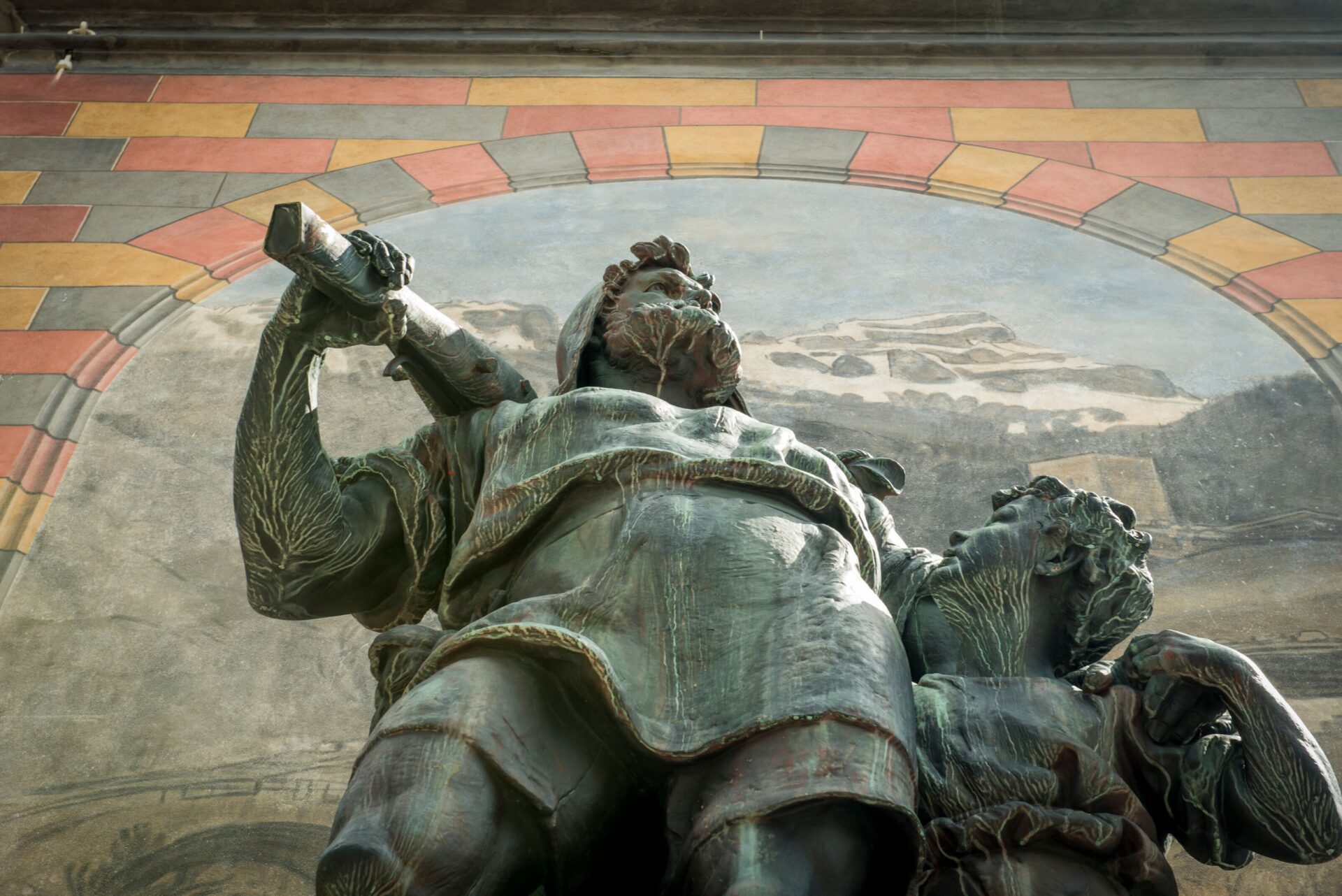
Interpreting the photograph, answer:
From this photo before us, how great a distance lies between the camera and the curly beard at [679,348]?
3.47 meters

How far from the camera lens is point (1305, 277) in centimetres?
Result: 585

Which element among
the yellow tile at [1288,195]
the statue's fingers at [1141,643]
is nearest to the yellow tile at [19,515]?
the statue's fingers at [1141,643]

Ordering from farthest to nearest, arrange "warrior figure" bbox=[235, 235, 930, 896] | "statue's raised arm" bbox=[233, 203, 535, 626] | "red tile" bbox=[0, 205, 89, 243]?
"red tile" bbox=[0, 205, 89, 243] < "statue's raised arm" bbox=[233, 203, 535, 626] < "warrior figure" bbox=[235, 235, 930, 896]

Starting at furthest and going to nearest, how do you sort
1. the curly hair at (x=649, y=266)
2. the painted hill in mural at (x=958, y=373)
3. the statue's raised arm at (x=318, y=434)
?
the painted hill in mural at (x=958, y=373), the curly hair at (x=649, y=266), the statue's raised arm at (x=318, y=434)

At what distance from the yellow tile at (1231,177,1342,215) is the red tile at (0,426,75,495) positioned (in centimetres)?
382

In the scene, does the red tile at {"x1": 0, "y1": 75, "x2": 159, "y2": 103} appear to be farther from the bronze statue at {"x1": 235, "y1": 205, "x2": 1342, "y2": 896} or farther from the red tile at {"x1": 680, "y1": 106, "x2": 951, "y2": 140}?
the bronze statue at {"x1": 235, "y1": 205, "x2": 1342, "y2": 896}

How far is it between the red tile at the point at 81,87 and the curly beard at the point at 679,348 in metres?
4.05

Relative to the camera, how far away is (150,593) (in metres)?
4.73

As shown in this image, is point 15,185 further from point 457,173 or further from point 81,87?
point 457,173

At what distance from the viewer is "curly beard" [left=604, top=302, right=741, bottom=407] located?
3475mm

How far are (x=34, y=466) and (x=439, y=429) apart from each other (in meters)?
2.19

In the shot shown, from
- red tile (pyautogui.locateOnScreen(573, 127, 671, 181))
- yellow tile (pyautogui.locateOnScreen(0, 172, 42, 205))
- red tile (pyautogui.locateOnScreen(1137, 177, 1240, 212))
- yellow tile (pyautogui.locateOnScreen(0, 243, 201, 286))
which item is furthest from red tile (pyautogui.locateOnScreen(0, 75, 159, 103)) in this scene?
red tile (pyautogui.locateOnScreen(1137, 177, 1240, 212))

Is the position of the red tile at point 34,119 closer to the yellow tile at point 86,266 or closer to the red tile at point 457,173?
the yellow tile at point 86,266

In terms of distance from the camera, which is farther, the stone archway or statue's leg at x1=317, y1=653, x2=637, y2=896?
the stone archway
